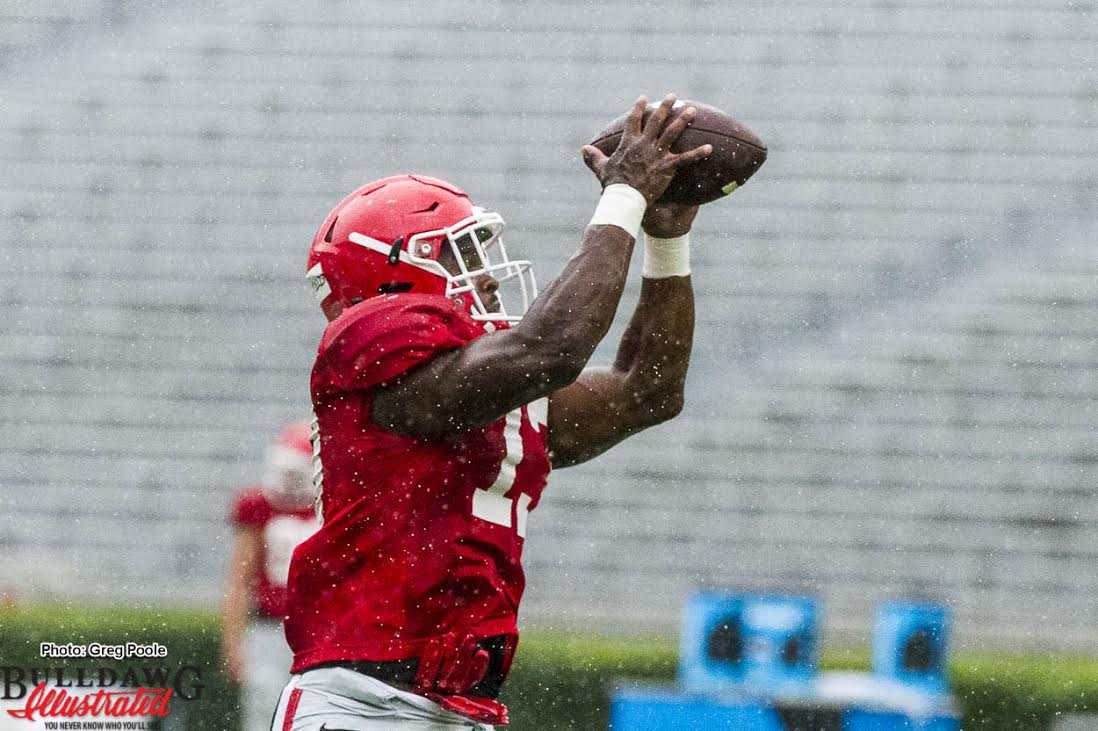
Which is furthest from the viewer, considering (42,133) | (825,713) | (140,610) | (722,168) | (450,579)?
(42,133)

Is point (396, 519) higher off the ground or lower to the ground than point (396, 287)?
lower

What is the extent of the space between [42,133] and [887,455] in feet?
13.8

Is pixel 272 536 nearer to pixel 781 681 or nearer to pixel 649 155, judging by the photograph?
pixel 781 681

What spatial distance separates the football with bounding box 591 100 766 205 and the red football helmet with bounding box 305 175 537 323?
0.94 feet

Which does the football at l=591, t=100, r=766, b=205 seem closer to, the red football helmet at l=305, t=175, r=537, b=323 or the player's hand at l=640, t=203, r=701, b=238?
the player's hand at l=640, t=203, r=701, b=238

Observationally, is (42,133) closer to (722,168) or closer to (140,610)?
(140,610)

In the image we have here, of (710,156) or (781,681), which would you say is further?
(781,681)

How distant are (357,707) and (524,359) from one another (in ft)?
1.92

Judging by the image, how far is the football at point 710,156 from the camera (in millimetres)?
2639

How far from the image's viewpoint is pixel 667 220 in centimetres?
288

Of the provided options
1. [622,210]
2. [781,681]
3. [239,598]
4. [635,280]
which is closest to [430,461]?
[622,210]

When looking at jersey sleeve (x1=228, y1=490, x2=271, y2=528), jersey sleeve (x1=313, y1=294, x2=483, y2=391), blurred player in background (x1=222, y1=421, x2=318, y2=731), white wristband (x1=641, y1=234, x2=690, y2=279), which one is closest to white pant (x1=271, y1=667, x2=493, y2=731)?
jersey sleeve (x1=313, y1=294, x2=483, y2=391)

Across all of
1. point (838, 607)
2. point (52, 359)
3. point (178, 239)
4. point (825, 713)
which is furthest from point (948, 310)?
point (52, 359)

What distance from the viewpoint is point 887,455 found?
654cm
